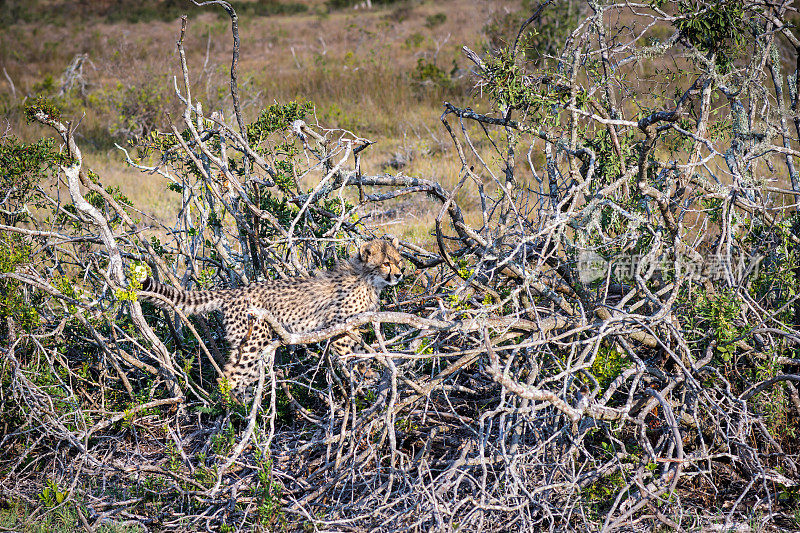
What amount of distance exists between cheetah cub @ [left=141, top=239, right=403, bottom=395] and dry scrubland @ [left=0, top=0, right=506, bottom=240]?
0.37 m

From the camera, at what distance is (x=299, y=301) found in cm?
438

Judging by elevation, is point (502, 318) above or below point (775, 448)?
above

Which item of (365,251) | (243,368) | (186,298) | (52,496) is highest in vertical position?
(365,251)

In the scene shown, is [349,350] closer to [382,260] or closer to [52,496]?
[382,260]

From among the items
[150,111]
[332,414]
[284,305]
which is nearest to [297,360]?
[284,305]

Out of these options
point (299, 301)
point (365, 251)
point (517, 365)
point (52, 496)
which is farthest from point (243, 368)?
point (517, 365)

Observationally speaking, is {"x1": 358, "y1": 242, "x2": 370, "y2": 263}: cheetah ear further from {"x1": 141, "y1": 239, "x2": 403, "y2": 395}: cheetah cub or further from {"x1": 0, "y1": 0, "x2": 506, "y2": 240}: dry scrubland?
{"x1": 0, "y1": 0, "x2": 506, "y2": 240}: dry scrubland

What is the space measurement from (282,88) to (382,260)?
9150 millimetres

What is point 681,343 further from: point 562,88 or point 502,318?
point 562,88

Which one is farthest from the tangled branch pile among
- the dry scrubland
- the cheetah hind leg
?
the dry scrubland

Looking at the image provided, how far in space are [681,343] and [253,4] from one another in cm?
2996

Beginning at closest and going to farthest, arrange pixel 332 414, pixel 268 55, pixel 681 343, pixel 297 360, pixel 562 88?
1. pixel 681 343
2. pixel 562 88
3. pixel 332 414
4. pixel 297 360
5. pixel 268 55

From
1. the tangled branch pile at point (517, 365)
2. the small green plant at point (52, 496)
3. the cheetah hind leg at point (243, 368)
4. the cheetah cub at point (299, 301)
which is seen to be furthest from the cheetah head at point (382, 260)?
the small green plant at point (52, 496)

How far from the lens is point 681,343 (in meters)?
3.29
